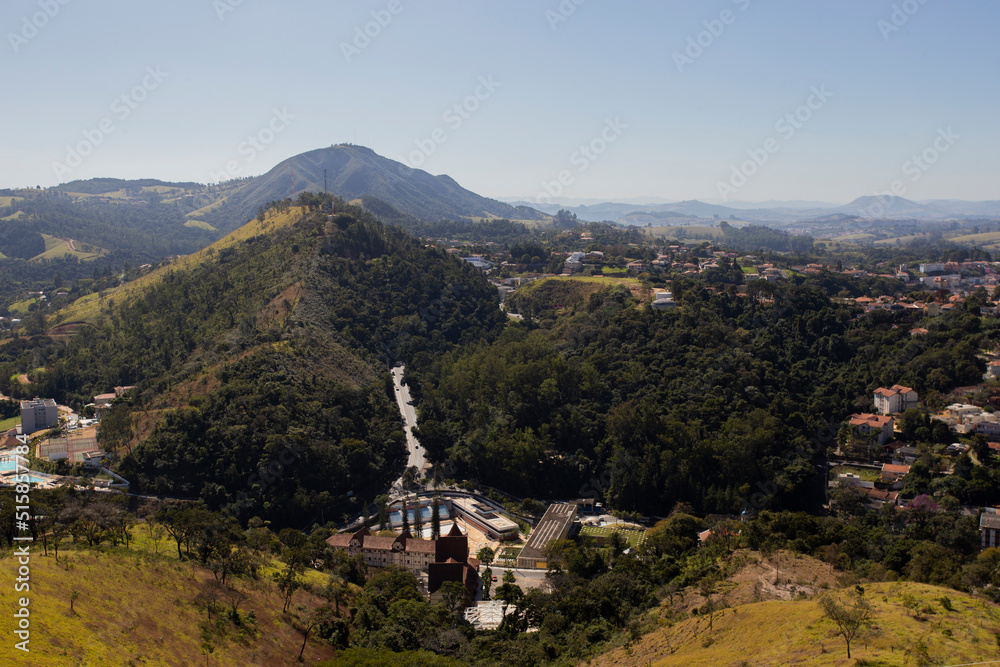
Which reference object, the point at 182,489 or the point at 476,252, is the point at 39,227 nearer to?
the point at 476,252

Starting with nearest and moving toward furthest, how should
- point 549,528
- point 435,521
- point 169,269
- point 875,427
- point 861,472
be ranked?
point 549,528 < point 435,521 < point 861,472 < point 875,427 < point 169,269

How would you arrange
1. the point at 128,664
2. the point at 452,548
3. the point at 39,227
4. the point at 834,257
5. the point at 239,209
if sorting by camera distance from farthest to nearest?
the point at 239,209 < the point at 39,227 < the point at 834,257 < the point at 452,548 < the point at 128,664

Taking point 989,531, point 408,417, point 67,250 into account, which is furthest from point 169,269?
point 989,531

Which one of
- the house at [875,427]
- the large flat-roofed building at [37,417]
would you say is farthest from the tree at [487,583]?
the large flat-roofed building at [37,417]

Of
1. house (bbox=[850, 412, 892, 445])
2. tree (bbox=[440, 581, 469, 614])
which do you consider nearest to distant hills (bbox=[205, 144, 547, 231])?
house (bbox=[850, 412, 892, 445])

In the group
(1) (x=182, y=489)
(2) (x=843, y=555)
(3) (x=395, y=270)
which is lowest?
(1) (x=182, y=489)

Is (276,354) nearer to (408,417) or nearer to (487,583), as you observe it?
(408,417)

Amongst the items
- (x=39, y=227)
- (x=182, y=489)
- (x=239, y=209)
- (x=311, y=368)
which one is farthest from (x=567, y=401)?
(x=239, y=209)
